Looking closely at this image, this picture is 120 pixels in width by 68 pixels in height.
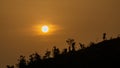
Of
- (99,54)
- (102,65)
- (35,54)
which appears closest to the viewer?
(102,65)

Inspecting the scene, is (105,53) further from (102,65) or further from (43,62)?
(43,62)

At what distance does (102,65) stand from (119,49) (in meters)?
8.83

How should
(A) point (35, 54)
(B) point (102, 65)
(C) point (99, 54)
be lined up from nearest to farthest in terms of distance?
(B) point (102, 65), (C) point (99, 54), (A) point (35, 54)

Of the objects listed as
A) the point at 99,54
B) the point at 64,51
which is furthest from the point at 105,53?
the point at 64,51

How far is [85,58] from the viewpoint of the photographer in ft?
383

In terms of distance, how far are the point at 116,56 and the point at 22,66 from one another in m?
27.7

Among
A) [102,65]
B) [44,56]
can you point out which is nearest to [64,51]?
[44,56]

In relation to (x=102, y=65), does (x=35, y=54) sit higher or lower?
higher

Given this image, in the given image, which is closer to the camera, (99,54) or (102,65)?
(102,65)

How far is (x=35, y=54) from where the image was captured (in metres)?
138

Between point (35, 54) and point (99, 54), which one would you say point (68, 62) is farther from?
point (35, 54)

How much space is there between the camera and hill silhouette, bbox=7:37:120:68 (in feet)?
366

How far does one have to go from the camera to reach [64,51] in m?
136

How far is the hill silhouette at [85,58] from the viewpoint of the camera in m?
112
